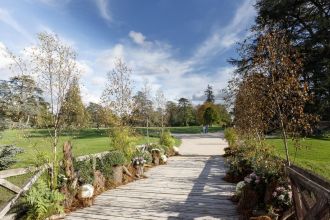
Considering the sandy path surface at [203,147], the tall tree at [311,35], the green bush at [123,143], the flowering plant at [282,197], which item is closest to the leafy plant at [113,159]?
the green bush at [123,143]

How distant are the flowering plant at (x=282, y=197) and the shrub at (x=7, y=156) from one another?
26.4 feet

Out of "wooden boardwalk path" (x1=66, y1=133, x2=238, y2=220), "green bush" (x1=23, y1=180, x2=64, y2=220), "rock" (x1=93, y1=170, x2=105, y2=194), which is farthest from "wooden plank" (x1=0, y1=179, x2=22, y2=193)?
"rock" (x1=93, y1=170, x2=105, y2=194)

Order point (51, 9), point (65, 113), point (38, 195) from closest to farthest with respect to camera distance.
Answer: point (38, 195)
point (65, 113)
point (51, 9)

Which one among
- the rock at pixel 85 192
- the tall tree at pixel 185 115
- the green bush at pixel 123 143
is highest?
the tall tree at pixel 185 115

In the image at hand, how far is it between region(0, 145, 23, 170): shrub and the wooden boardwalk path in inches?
141

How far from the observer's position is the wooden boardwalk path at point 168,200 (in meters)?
6.38

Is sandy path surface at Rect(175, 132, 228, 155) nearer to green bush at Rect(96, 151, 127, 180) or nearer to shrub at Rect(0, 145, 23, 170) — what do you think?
green bush at Rect(96, 151, 127, 180)

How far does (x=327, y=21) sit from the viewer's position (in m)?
19.6

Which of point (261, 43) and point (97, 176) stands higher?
point (261, 43)

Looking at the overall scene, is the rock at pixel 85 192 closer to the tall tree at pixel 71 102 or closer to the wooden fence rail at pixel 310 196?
the tall tree at pixel 71 102

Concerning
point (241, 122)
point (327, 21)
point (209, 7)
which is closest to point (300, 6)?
point (327, 21)

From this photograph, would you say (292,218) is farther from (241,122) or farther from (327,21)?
(327,21)

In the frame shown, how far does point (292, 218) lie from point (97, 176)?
525 centimetres

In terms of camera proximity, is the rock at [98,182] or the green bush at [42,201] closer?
the green bush at [42,201]
